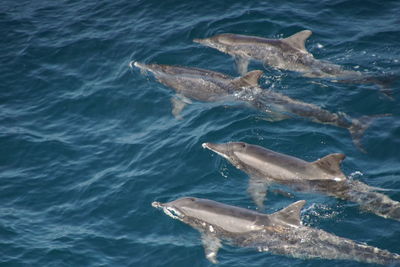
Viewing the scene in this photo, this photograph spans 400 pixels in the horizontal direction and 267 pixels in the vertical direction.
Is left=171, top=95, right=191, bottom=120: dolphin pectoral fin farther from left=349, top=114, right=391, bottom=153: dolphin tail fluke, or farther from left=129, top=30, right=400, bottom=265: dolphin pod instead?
left=349, top=114, right=391, bottom=153: dolphin tail fluke

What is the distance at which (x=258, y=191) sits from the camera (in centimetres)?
1614

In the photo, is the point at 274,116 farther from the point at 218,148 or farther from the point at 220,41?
the point at 220,41

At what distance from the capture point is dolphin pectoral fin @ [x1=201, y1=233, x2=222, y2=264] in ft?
47.0

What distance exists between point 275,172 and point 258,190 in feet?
2.45

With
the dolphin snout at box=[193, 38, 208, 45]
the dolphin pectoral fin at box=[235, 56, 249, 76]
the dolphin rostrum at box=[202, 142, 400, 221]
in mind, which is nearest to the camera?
the dolphin rostrum at box=[202, 142, 400, 221]

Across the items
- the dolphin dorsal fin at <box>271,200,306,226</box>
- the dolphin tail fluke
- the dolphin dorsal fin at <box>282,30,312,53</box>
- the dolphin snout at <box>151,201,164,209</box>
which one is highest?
the dolphin dorsal fin at <box>282,30,312,53</box>

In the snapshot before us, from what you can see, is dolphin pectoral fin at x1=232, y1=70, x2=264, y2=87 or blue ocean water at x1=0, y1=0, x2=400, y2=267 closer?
blue ocean water at x1=0, y1=0, x2=400, y2=267

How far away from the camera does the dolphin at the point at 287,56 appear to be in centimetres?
2047

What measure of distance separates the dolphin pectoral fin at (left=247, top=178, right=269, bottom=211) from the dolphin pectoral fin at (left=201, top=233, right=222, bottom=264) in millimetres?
1789

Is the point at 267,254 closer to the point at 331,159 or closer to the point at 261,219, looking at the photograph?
the point at 261,219

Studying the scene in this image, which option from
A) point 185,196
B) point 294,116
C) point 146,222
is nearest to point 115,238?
point 146,222

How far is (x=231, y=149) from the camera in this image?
1761 centimetres

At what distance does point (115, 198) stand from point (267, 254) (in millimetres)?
5765

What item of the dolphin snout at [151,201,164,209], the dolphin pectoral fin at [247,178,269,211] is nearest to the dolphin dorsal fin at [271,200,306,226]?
the dolphin pectoral fin at [247,178,269,211]
